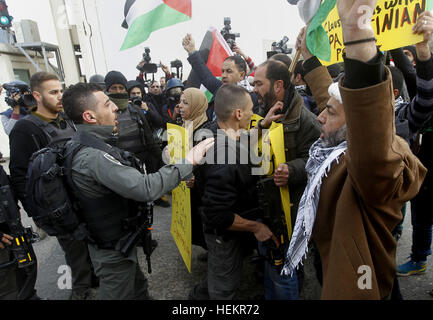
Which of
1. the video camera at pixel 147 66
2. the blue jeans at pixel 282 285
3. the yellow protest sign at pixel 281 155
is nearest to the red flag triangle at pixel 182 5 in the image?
the yellow protest sign at pixel 281 155

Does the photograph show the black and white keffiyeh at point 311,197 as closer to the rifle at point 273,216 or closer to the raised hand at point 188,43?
the rifle at point 273,216

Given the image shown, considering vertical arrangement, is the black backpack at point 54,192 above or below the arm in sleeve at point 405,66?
below

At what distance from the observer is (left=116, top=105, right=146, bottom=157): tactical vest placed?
3471 mm

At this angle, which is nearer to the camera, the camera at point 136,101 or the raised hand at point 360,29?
the raised hand at point 360,29

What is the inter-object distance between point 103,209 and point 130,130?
83.3 inches

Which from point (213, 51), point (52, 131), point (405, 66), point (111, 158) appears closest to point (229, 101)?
point (111, 158)

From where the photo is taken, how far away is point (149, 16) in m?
2.42

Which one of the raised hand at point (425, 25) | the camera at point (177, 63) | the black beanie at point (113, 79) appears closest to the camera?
the raised hand at point (425, 25)

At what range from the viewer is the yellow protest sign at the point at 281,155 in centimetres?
160

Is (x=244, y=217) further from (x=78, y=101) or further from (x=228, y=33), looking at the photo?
(x=228, y=33)

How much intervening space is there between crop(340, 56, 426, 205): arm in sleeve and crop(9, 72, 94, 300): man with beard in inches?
97.8

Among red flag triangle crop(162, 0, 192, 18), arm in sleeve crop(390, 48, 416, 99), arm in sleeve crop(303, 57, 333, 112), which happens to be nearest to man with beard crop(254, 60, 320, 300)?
arm in sleeve crop(303, 57, 333, 112)

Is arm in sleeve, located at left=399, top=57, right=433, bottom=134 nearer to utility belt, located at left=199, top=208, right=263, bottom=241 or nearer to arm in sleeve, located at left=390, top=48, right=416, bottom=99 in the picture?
arm in sleeve, located at left=390, top=48, right=416, bottom=99

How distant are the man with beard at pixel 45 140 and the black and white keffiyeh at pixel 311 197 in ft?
6.92
